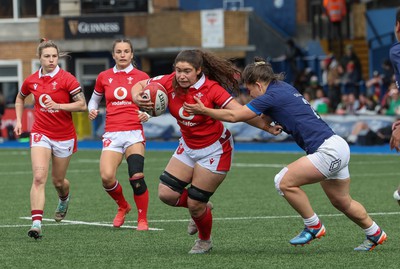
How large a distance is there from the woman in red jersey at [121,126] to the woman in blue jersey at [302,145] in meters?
2.85

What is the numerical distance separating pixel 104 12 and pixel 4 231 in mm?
31613

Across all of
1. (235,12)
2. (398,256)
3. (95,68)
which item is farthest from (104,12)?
(398,256)

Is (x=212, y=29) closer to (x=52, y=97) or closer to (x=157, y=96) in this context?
(x=52, y=97)

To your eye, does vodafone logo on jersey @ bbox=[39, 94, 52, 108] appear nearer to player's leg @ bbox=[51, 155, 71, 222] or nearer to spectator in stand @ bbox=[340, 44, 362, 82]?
player's leg @ bbox=[51, 155, 71, 222]

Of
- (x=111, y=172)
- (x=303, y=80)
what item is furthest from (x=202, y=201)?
(x=303, y=80)

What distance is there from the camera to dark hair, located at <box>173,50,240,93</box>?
10477mm

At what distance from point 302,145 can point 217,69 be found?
1.01 meters

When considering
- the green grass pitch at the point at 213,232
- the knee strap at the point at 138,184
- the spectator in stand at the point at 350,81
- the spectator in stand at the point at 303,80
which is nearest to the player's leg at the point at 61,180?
the green grass pitch at the point at 213,232

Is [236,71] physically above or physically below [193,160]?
above

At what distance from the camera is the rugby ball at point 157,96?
10.4 metres

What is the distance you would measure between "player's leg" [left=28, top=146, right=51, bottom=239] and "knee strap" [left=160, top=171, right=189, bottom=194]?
1.58 meters

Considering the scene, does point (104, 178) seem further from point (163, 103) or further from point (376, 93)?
point (376, 93)

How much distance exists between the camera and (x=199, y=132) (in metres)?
10.6

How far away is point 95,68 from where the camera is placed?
45.0 m
